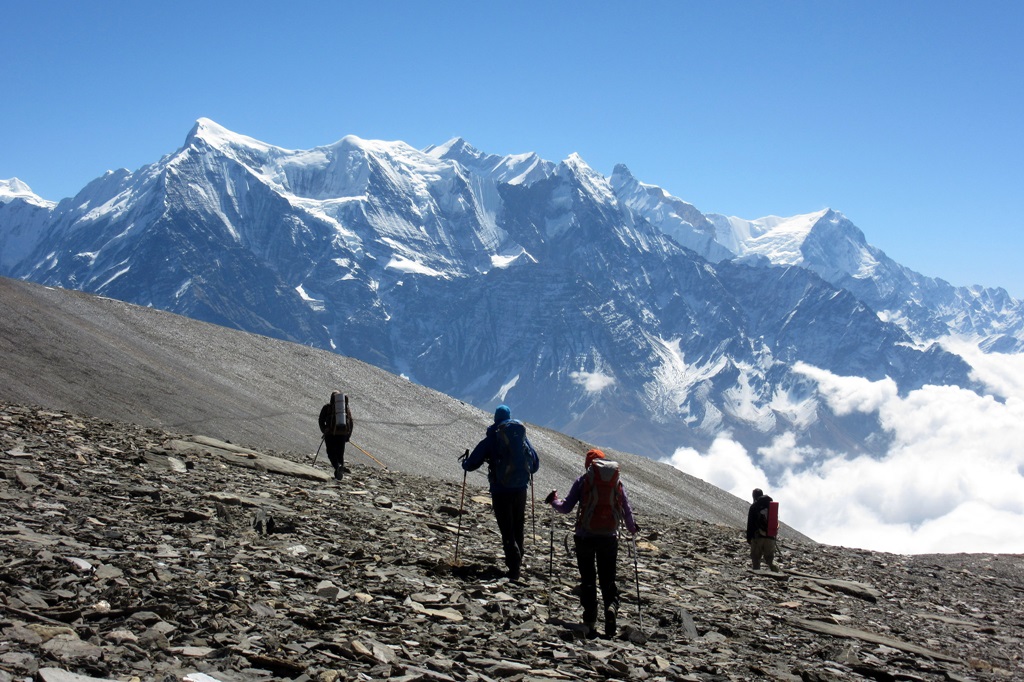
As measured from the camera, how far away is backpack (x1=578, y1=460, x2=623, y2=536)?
12.7 metres

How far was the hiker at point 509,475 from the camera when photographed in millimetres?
14680

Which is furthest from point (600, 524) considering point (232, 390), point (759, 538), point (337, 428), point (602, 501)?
point (232, 390)

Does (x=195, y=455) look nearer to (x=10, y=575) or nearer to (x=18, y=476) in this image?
(x=18, y=476)

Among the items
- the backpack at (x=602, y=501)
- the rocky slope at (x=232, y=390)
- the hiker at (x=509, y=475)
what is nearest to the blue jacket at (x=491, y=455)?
the hiker at (x=509, y=475)

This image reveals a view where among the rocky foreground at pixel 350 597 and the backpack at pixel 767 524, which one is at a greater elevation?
the backpack at pixel 767 524

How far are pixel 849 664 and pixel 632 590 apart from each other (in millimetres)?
4058

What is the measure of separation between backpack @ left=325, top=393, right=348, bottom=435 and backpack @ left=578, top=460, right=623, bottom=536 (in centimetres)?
1293

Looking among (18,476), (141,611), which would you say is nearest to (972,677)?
(141,611)

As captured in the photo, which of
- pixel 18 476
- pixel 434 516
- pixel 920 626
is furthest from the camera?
pixel 434 516

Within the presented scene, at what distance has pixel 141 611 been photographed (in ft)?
30.9

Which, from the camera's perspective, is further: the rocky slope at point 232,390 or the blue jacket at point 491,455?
the rocky slope at point 232,390

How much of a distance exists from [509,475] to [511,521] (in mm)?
683

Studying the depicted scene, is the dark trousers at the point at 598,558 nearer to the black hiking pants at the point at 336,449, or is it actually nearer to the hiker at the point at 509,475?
the hiker at the point at 509,475

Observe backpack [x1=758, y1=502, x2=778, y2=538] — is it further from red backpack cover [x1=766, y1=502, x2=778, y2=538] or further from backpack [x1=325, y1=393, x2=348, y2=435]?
backpack [x1=325, y1=393, x2=348, y2=435]
